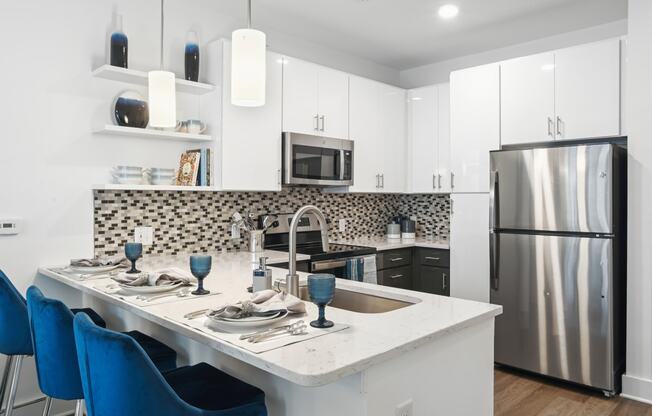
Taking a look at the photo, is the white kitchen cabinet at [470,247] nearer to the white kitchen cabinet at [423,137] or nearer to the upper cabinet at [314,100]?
the white kitchen cabinet at [423,137]

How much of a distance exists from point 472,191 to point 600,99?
111cm

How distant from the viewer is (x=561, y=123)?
3.42 meters

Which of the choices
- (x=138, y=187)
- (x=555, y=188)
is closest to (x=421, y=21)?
(x=555, y=188)

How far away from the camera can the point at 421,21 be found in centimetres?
375

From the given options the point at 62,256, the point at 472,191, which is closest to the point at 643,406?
the point at 472,191

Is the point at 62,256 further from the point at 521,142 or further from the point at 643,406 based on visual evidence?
the point at 643,406

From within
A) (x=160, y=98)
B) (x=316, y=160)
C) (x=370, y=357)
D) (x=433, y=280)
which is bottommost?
(x=433, y=280)

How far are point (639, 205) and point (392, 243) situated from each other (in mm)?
1943

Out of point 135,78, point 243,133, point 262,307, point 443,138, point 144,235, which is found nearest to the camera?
point 262,307

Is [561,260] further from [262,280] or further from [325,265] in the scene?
[262,280]

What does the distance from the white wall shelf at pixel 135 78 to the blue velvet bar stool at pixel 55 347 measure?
61.5 inches

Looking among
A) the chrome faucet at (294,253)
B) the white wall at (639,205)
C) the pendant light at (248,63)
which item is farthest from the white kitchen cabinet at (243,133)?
the white wall at (639,205)

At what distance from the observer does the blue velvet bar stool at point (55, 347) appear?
5.16 feet

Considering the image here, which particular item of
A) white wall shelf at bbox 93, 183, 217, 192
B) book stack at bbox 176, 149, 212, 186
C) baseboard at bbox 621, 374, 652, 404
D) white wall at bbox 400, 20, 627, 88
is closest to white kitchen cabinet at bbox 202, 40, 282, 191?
book stack at bbox 176, 149, 212, 186
